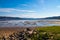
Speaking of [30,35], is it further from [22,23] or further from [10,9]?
[22,23]

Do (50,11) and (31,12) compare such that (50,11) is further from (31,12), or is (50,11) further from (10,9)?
(10,9)

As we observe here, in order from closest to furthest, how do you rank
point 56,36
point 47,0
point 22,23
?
1. point 56,36
2. point 47,0
3. point 22,23

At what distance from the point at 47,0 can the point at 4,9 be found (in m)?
0.56

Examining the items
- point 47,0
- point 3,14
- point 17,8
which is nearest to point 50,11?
point 47,0

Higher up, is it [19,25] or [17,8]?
[17,8]

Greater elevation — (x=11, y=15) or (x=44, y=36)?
(x=11, y=15)

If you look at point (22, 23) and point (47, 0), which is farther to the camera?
point (22, 23)

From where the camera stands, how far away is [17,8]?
1579mm

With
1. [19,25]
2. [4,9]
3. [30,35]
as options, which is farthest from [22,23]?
[30,35]

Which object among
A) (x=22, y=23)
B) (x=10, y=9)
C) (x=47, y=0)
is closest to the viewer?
(x=47, y=0)

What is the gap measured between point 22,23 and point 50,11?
64 cm

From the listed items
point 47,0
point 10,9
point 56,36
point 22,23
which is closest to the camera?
point 56,36

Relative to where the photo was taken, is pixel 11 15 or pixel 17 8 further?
pixel 11 15

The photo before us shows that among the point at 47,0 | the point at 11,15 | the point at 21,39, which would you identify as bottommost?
the point at 21,39
